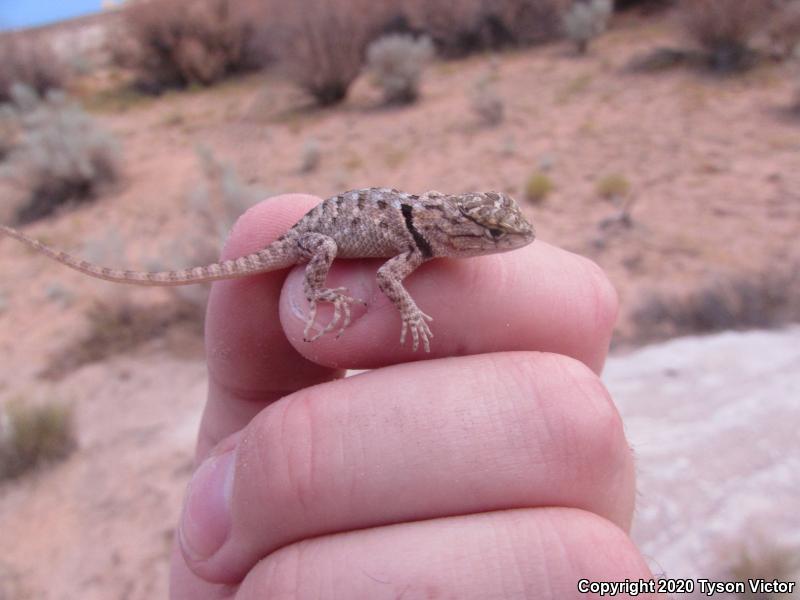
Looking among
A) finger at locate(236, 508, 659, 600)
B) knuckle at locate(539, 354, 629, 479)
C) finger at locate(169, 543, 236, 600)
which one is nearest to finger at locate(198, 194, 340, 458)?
finger at locate(169, 543, 236, 600)

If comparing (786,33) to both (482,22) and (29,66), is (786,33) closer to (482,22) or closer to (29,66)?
(482,22)

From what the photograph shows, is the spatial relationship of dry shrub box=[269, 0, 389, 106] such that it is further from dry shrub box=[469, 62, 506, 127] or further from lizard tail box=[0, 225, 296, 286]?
lizard tail box=[0, 225, 296, 286]

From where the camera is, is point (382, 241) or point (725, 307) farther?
point (725, 307)

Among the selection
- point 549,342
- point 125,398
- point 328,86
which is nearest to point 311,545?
point 549,342

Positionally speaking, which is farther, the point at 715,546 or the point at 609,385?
the point at 609,385

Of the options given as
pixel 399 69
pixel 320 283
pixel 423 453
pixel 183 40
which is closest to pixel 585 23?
pixel 399 69

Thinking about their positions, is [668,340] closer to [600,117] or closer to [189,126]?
[600,117]
